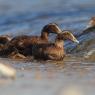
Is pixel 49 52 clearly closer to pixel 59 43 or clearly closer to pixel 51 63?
pixel 59 43

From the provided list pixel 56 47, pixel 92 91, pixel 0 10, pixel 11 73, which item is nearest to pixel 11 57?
pixel 56 47

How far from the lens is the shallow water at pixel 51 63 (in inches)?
275

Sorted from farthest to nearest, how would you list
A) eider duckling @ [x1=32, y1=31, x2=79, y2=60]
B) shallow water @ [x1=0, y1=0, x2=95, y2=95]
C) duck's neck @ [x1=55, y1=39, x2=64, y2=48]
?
duck's neck @ [x1=55, y1=39, x2=64, y2=48], eider duckling @ [x1=32, y1=31, x2=79, y2=60], shallow water @ [x1=0, y1=0, x2=95, y2=95]

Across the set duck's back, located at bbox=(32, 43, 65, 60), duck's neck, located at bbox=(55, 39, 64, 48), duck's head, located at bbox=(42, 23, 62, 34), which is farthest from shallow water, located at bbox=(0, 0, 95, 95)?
duck's head, located at bbox=(42, 23, 62, 34)

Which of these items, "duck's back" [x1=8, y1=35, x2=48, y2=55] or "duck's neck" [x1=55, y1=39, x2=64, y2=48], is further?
"duck's back" [x1=8, y1=35, x2=48, y2=55]

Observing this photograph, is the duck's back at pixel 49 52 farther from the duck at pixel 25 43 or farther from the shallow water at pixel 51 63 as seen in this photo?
the duck at pixel 25 43

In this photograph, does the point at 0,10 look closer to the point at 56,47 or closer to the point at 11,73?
the point at 56,47

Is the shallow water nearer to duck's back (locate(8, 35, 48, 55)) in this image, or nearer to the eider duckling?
the eider duckling

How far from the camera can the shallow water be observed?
22.9 ft

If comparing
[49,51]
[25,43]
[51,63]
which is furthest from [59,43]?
[25,43]

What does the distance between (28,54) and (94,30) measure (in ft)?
8.86

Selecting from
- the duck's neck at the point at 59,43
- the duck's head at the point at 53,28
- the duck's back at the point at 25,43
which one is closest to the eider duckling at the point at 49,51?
the duck's neck at the point at 59,43

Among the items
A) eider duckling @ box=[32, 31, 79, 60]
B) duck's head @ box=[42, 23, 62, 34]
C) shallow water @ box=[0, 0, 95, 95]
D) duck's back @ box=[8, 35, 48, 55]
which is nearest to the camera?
shallow water @ box=[0, 0, 95, 95]

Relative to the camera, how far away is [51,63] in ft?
34.8
